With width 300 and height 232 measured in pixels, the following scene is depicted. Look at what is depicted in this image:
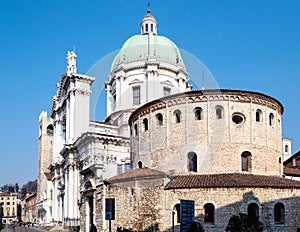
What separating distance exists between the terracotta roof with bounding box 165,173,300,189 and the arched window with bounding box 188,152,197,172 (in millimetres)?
1731

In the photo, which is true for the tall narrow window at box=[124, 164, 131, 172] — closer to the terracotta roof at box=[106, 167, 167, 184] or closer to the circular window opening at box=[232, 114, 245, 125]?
the terracotta roof at box=[106, 167, 167, 184]

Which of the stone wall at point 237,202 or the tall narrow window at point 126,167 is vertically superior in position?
the tall narrow window at point 126,167

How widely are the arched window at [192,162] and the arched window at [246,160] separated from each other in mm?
3480

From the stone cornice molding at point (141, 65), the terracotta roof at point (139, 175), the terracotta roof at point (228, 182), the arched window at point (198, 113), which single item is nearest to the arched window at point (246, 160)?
the terracotta roof at point (228, 182)

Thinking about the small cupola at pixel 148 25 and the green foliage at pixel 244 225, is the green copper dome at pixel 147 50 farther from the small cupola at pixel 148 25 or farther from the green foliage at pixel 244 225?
the green foliage at pixel 244 225

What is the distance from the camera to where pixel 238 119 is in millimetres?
33156

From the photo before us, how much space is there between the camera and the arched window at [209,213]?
28578 mm

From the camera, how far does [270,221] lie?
29047mm

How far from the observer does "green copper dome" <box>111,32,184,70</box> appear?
5888 cm

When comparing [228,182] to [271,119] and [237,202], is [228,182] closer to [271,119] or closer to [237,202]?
[237,202]

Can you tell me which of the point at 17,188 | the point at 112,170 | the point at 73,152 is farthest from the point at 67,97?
the point at 17,188

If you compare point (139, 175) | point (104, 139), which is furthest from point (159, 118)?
point (104, 139)

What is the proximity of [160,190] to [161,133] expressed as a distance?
593 cm

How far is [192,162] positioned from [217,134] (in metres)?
2.79
